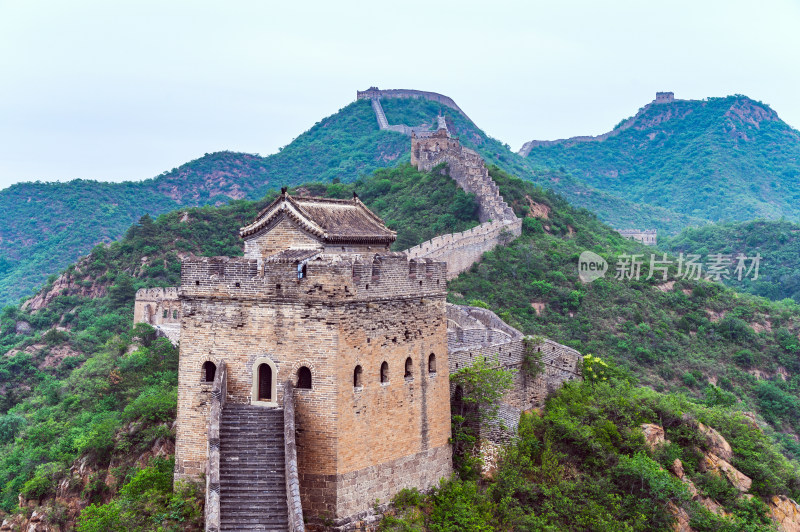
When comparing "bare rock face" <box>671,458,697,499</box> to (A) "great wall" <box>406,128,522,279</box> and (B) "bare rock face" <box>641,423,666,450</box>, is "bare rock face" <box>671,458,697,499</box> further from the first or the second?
(A) "great wall" <box>406,128,522,279</box>


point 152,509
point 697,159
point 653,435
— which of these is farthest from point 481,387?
point 697,159

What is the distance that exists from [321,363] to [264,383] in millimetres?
1429

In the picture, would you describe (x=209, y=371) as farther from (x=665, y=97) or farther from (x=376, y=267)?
(x=665, y=97)

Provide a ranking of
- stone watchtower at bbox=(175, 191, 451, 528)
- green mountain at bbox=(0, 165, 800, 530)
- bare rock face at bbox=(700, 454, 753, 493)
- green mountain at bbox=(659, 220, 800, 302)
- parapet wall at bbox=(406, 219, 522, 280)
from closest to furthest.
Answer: stone watchtower at bbox=(175, 191, 451, 528) < green mountain at bbox=(0, 165, 800, 530) < bare rock face at bbox=(700, 454, 753, 493) < parapet wall at bbox=(406, 219, 522, 280) < green mountain at bbox=(659, 220, 800, 302)

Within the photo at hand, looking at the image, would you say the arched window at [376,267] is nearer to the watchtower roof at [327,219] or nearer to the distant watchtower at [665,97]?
the watchtower roof at [327,219]

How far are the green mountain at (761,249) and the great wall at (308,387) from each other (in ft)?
193

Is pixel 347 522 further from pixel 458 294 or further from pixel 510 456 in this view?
pixel 458 294

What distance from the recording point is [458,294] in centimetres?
4466

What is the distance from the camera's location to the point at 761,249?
A: 75250mm

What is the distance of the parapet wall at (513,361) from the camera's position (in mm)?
21469

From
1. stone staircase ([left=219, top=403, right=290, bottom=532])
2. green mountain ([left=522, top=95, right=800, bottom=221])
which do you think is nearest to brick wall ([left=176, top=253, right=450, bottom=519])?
stone staircase ([left=219, top=403, right=290, bottom=532])

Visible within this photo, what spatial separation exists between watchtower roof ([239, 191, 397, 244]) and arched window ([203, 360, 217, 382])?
3672 mm

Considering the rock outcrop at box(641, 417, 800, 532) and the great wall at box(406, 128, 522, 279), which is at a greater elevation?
the great wall at box(406, 128, 522, 279)

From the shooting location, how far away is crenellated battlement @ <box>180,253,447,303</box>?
15391mm
